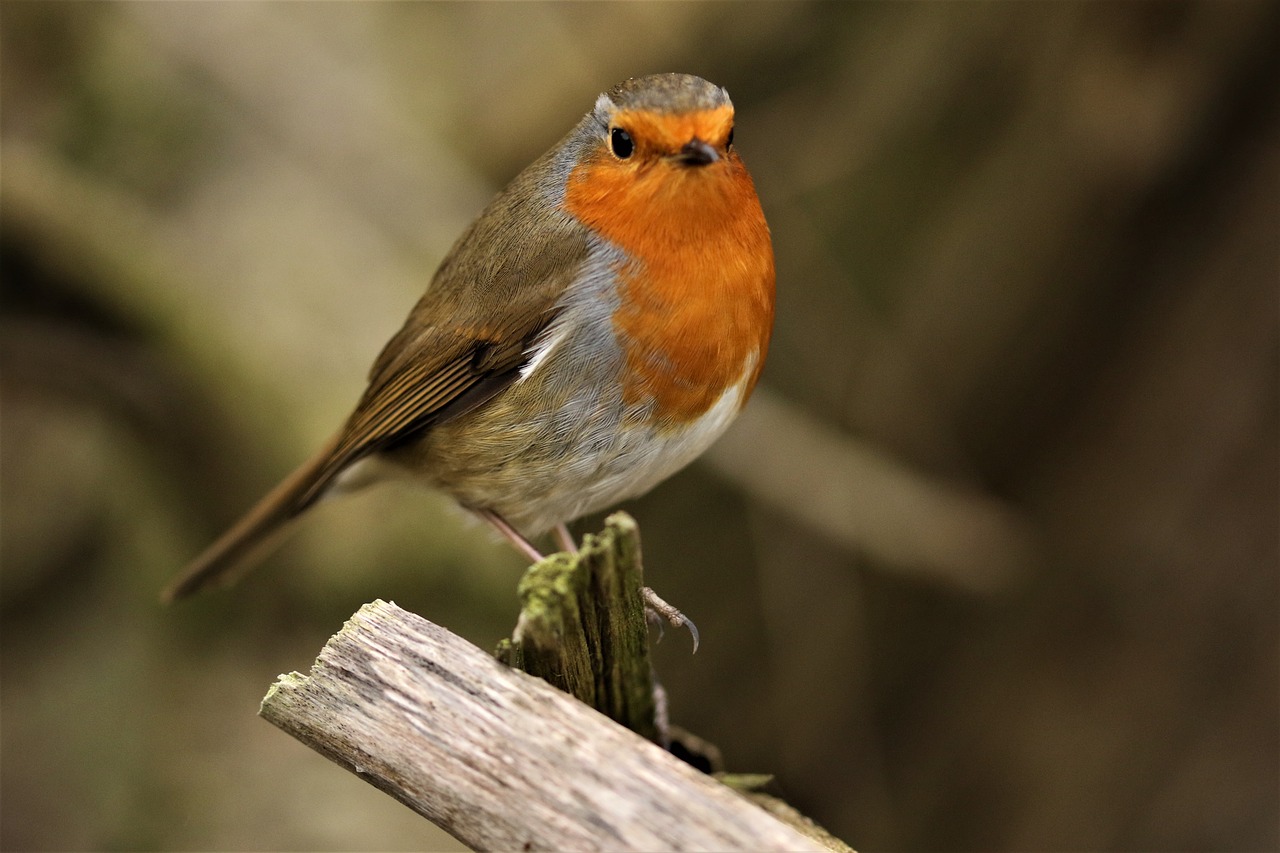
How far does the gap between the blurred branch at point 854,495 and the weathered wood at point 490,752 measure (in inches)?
105

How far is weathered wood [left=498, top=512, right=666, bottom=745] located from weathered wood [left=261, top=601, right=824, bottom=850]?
3.3 inches

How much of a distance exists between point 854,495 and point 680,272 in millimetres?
2152

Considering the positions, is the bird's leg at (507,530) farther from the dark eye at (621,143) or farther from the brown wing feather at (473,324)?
the dark eye at (621,143)

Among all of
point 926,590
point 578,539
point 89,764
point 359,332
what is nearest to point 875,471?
point 926,590

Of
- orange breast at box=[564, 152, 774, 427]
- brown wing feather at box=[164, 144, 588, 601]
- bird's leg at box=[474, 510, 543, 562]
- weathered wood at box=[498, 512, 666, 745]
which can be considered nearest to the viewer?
weathered wood at box=[498, 512, 666, 745]

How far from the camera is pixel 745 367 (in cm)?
294

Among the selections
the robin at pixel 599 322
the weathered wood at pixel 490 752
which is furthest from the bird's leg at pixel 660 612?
the weathered wood at pixel 490 752

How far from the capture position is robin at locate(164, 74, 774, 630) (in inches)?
111

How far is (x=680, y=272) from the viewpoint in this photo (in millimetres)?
2826

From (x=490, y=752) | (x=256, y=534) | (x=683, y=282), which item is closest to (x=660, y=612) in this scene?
(x=683, y=282)

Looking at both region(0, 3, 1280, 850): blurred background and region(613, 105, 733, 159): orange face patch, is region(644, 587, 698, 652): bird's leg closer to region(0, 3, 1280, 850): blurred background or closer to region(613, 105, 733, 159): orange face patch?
region(613, 105, 733, 159): orange face patch

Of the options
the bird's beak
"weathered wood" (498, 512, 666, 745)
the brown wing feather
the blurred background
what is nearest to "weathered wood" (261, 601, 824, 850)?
"weathered wood" (498, 512, 666, 745)

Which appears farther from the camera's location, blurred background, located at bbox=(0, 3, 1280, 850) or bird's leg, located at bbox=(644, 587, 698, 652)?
blurred background, located at bbox=(0, 3, 1280, 850)

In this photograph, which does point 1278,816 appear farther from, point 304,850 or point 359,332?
point 359,332
